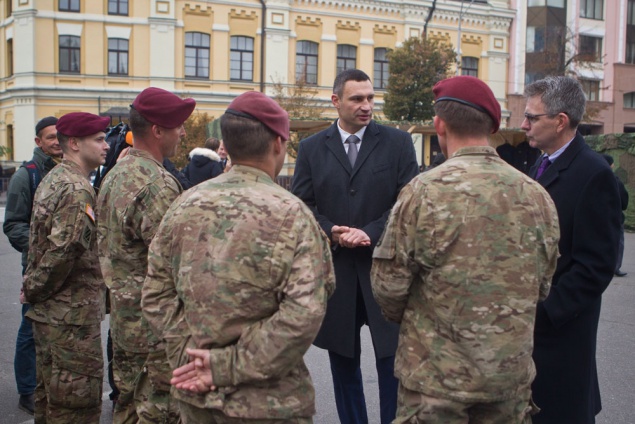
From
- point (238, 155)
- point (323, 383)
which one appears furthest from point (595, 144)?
point (238, 155)

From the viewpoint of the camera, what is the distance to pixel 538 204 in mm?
2576

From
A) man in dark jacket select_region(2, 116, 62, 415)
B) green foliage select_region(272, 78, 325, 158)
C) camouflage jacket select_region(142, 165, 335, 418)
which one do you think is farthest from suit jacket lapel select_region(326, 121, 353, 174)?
green foliage select_region(272, 78, 325, 158)

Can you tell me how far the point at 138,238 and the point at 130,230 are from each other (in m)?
0.06

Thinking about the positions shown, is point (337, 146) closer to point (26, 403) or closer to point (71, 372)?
point (71, 372)

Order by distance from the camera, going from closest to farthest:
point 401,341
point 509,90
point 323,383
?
point 401,341
point 323,383
point 509,90

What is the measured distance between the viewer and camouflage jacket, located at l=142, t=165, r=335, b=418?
2260mm

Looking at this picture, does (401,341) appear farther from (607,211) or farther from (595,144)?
(595,144)

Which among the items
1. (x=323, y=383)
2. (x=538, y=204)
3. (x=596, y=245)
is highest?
(x=538, y=204)

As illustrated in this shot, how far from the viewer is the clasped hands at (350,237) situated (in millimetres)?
3715

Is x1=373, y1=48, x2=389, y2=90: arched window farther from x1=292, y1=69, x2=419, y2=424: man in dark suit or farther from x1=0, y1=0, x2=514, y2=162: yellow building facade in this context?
x1=292, y1=69, x2=419, y2=424: man in dark suit

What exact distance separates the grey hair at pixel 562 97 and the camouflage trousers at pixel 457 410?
4.71ft

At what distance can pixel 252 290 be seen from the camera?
229 cm

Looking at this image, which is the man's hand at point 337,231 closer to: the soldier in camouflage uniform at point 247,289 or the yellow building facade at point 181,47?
the soldier in camouflage uniform at point 247,289

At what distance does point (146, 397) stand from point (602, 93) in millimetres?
40810
